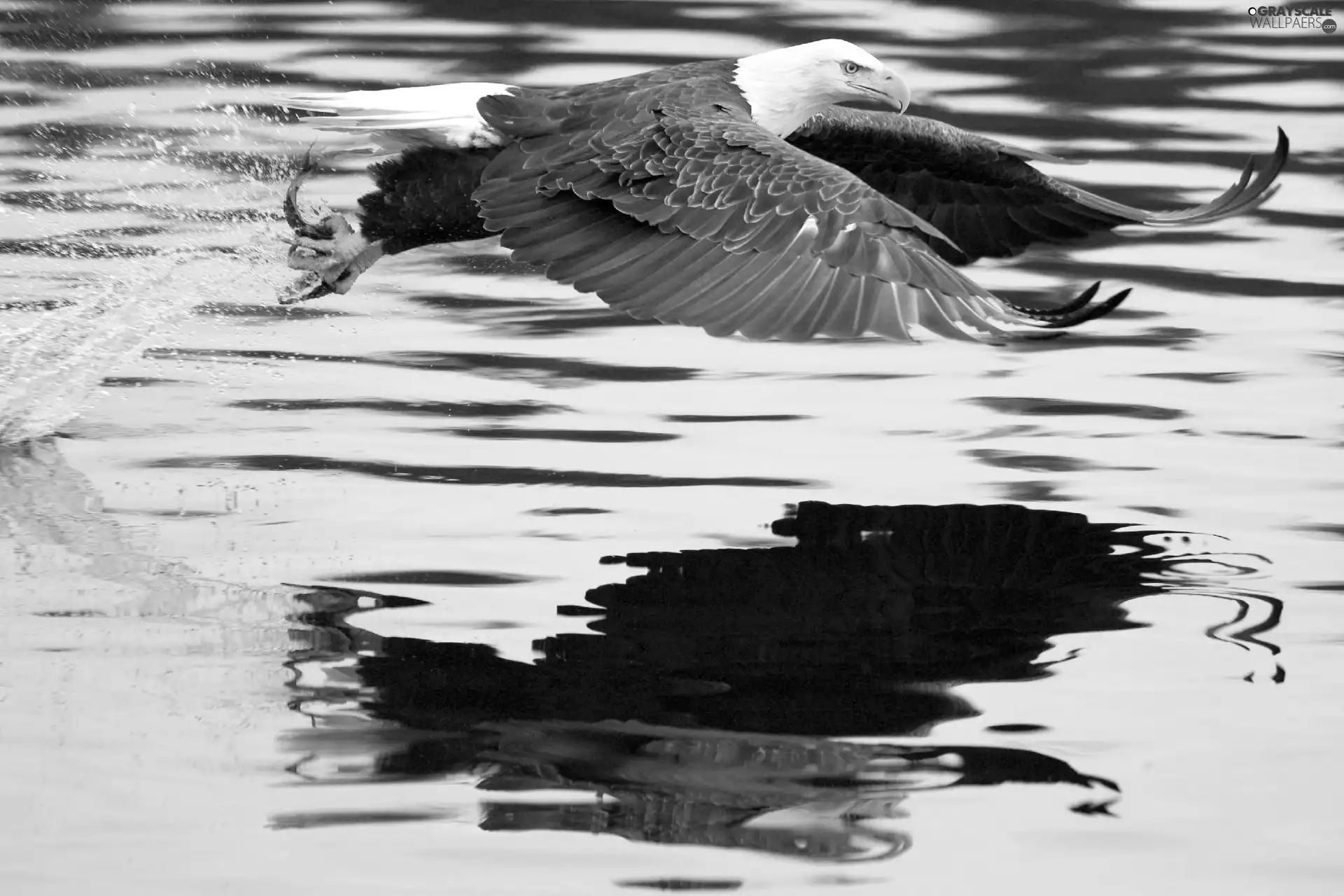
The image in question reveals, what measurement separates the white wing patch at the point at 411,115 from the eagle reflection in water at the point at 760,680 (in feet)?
4.65

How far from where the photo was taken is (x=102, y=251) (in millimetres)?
7586

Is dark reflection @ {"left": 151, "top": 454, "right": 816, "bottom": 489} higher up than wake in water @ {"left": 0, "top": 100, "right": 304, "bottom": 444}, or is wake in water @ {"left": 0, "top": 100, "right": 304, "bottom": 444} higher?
wake in water @ {"left": 0, "top": 100, "right": 304, "bottom": 444}

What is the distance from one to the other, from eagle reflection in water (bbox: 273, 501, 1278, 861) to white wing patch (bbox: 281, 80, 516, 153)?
1.42m

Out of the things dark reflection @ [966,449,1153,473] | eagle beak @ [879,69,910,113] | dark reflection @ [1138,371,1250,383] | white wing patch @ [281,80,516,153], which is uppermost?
eagle beak @ [879,69,910,113]

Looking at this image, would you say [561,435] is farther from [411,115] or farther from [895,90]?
[895,90]

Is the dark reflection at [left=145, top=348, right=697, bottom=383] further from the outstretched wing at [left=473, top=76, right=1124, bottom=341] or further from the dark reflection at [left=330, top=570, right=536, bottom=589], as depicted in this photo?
the dark reflection at [left=330, top=570, right=536, bottom=589]

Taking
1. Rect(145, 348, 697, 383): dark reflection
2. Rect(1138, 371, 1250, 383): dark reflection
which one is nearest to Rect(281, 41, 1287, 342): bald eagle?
Rect(145, 348, 697, 383): dark reflection

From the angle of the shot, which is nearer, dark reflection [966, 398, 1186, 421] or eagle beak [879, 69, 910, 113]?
eagle beak [879, 69, 910, 113]

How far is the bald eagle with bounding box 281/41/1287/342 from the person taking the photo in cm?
492

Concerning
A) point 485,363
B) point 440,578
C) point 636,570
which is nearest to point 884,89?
point 485,363

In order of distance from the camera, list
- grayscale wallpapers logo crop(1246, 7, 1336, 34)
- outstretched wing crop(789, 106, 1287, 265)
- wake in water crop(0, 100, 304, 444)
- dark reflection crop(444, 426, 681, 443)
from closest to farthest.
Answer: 1. dark reflection crop(444, 426, 681, 443)
2. wake in water crop(0, 100, 304, 444)
3. outstretched wing crop(789, 106, 1287, 265)
4. grayscale wallpapers logo crop(1246, 7, 1336, 34)

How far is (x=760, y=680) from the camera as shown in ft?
14.1

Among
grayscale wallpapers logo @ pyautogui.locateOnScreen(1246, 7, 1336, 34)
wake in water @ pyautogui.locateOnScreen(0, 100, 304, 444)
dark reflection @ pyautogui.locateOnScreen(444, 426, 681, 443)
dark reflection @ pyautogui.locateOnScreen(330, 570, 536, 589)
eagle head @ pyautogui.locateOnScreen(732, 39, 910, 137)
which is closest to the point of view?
dark reflection @ pyautogui.locateOnScreen(330, 570, 536, 589)

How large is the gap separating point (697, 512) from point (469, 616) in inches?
35.2
